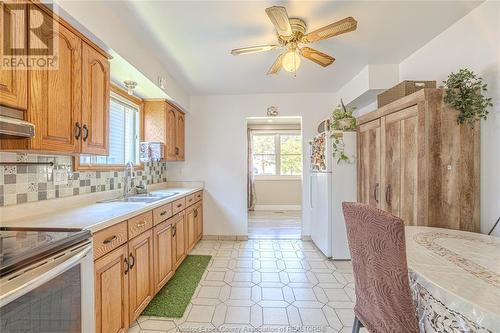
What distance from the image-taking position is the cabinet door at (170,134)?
3.41 meters

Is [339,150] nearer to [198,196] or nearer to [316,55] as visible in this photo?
[316,55]

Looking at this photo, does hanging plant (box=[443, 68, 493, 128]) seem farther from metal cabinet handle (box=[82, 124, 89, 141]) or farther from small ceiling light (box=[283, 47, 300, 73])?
metal cabinet handle (box=[82, 124, 89, 141])

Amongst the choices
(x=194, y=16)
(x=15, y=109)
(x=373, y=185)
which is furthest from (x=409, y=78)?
(x=15, y=109)

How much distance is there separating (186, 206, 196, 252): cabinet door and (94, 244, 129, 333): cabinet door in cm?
156

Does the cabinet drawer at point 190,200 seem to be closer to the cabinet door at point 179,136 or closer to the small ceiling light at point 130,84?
the cabinet door at point 179,136

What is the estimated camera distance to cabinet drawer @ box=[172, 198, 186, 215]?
2.73 meters

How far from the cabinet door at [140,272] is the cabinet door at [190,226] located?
45.4 inches

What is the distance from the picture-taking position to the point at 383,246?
966mm

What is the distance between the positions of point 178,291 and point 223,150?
232 centimetres

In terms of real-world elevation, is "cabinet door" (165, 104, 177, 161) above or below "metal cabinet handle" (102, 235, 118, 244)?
above

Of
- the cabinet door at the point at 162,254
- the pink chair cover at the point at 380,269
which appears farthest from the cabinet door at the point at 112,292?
the pink chair cover at the point at 380,269

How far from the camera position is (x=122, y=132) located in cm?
299

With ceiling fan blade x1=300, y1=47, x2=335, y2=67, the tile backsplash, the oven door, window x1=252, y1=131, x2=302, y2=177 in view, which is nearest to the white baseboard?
window x1=252, y1=131, x2=302, y2=177

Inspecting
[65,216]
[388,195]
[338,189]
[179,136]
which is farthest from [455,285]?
[179,136]
